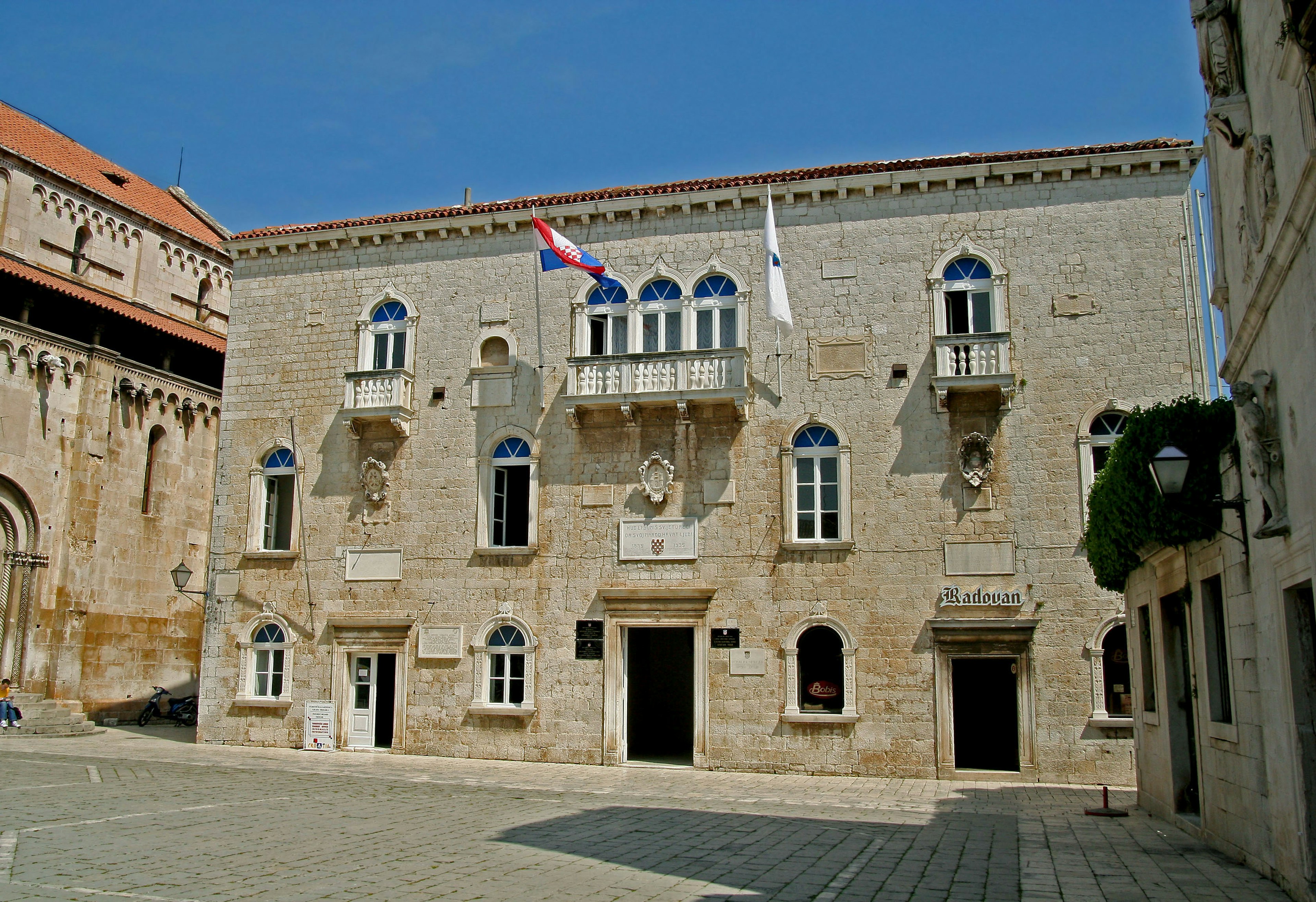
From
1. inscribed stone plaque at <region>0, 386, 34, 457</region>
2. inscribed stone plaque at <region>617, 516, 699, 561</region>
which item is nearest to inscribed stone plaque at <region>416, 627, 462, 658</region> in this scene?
inscribed stone plaque at <region>617, 516, 699, 561</region>

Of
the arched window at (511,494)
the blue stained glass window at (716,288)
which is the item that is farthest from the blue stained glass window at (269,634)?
the blue stained glass window at (716,288)

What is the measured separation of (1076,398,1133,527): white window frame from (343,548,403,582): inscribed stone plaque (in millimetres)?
13745

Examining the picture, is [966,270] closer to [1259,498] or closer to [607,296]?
[607,296]

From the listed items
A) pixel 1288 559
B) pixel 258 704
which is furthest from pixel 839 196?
pixel 258 704

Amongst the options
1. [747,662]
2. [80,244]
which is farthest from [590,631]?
[80,244]

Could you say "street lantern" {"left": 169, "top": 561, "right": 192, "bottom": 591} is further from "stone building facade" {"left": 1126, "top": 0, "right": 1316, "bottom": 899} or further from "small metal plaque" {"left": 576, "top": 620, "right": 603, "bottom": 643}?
"stone building facade" {"left": 1126, "top": 0, "right": 1316, "bottom": 899}

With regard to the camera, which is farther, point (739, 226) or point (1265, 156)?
point (739, 226)

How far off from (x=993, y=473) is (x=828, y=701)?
5315 mm

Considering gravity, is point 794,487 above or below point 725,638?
above

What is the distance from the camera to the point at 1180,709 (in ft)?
43.7

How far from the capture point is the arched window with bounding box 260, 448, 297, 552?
23562mm

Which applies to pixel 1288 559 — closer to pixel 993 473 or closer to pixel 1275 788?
pixel 1275 788

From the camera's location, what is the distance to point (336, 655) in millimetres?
22281

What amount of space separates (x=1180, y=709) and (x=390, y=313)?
1758 cm
